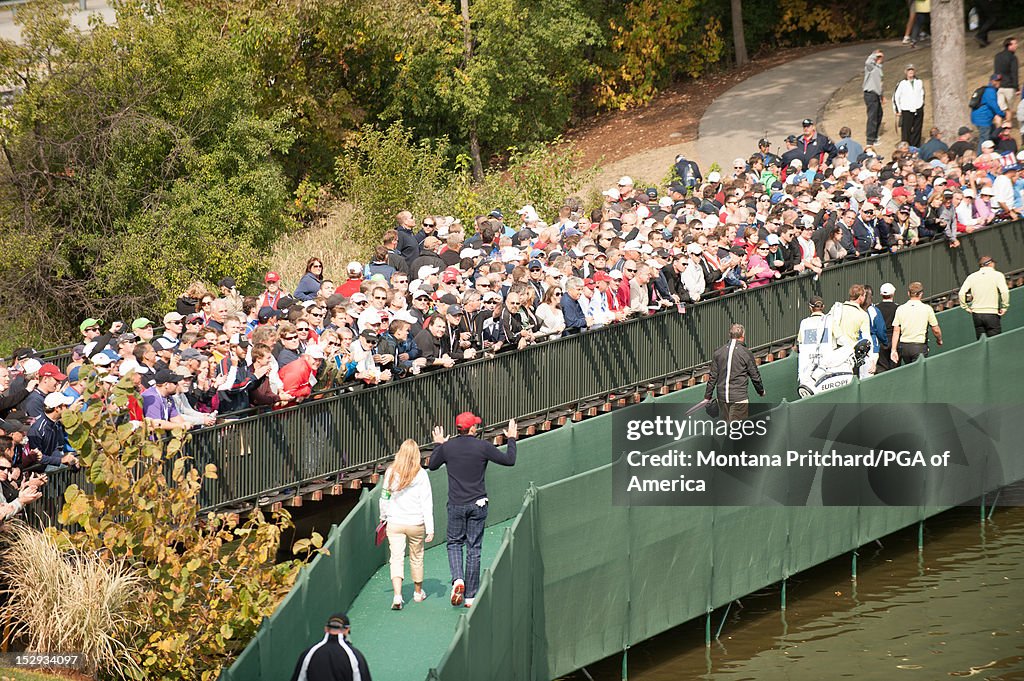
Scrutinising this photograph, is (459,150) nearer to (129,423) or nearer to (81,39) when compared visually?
(81,39)

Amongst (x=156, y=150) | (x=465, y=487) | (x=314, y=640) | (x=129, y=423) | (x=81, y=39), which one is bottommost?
(x=314, y=640)

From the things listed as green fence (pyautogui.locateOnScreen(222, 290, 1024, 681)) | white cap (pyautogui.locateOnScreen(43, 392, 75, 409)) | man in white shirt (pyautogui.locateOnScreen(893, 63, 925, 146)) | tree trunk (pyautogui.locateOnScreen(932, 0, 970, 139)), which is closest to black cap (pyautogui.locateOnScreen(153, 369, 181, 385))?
white cap (pyautogui.locateOnScreen(43, 392, 75, 409))

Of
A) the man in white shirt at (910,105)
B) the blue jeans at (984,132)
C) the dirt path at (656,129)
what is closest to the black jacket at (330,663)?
the blue jeans at (984,132)

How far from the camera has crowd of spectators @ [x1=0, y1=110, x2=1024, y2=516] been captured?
579 inches

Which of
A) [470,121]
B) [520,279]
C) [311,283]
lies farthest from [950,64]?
[311,283]

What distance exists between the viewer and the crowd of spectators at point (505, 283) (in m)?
14.7

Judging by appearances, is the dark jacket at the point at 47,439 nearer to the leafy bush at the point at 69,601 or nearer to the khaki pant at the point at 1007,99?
the leafy bush at the point at 69,601

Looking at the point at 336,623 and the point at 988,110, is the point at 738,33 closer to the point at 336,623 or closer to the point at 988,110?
the point at 988,110

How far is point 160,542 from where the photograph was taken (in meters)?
12.6

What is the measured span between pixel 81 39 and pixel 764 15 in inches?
817

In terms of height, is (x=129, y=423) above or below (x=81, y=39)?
below

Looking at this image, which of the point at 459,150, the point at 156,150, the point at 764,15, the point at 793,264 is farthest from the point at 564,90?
the point at 793,264

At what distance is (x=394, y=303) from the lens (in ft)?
53.7

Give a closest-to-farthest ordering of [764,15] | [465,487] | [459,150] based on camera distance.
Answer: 1. [465,487]
2. [459,150]
3. [764,15]
